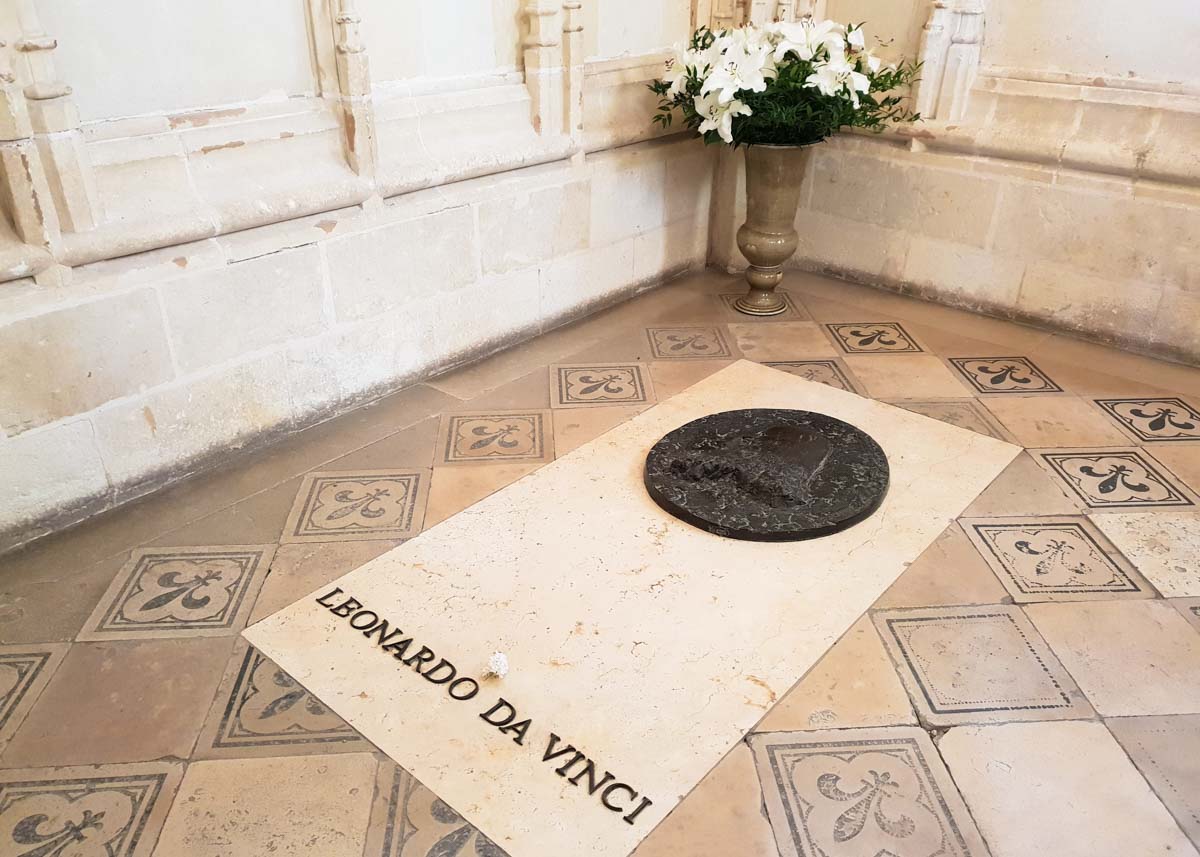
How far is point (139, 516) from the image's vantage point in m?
2.21

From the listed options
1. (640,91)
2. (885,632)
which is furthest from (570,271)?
(885,632)

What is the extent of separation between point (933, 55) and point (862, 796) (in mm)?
2814

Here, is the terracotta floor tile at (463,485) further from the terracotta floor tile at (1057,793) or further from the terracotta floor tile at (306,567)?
the terracotta floor tile at (1057,793)

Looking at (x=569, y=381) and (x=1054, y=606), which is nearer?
(x=1054, y=606)

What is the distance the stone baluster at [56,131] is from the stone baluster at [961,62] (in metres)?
2.84

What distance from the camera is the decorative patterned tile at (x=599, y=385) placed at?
9.07 ft

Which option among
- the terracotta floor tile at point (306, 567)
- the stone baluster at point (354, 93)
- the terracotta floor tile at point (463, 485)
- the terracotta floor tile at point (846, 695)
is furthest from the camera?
the stone baluster at point (354, 93)

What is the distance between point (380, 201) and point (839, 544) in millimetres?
1588

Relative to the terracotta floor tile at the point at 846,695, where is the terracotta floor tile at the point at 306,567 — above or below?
below

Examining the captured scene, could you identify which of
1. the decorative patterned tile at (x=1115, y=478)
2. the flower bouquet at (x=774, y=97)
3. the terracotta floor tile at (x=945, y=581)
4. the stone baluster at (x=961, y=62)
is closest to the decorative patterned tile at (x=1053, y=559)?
the terracotta floor tile at (x=945, y=581)

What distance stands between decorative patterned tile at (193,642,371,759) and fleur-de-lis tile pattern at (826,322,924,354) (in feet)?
7.14

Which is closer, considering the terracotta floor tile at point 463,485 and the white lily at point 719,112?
the terracotta floor tile at point 463,485

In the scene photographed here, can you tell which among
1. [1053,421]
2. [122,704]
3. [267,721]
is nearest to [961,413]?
[1053,421]

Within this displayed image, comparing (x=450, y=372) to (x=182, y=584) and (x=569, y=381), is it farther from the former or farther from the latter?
(x=182, y=584)
